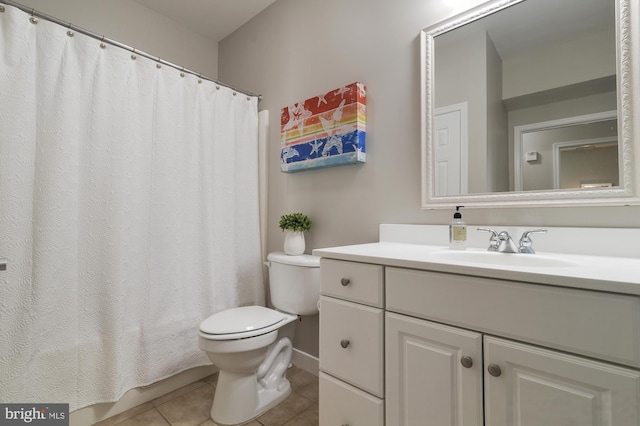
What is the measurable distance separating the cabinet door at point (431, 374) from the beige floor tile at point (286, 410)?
721 millimetres

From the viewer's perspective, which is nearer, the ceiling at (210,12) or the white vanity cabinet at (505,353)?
the white vanity cabinet at (505,353)

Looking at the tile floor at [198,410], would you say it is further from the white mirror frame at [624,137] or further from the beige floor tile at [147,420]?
the white mirror frame at [624,137]

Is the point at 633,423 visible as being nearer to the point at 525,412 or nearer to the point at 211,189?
the point at 525,412

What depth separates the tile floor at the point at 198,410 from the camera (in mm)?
1386

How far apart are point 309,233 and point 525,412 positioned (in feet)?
4.34

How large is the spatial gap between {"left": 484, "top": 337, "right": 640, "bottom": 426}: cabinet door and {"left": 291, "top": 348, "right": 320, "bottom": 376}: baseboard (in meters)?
1.23

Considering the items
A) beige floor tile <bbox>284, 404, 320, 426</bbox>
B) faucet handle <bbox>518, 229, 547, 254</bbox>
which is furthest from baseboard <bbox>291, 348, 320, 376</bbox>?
faucet handle <bbox>518, 229, 547, 254</bbox>

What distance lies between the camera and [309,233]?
6.01 feet

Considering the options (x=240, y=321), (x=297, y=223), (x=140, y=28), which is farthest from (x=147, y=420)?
Result: (x=140, y=28)

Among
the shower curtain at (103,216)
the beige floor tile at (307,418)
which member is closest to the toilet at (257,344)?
the beige floor tile at (307,418)

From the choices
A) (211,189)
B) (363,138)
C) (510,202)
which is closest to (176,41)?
(211,189)

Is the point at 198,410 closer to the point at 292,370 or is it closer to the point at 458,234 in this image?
the point at 292,370

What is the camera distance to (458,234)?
1138 mm

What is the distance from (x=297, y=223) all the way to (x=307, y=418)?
1001 mm
